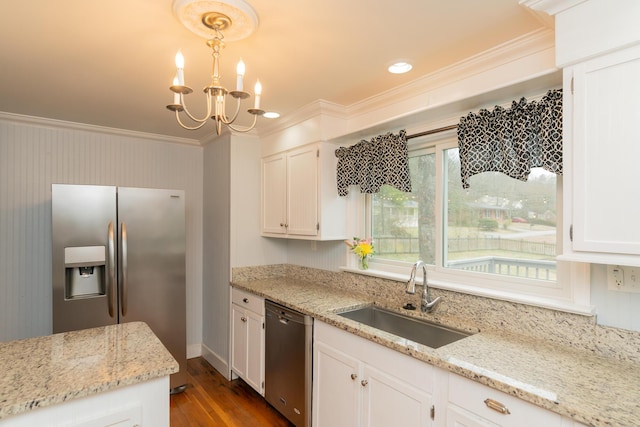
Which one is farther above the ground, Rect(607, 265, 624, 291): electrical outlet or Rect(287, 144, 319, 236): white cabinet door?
Rect(287, 144, 319, 236): white cabinet door

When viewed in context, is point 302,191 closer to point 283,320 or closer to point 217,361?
point 283,320

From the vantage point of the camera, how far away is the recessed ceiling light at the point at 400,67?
6.63ft

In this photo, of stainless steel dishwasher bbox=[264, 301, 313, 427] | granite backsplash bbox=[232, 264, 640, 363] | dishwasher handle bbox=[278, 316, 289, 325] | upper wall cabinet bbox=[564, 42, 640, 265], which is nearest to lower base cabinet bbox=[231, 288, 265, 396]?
stainless steel dishwasher bbox=[264, 301, 313, 427]

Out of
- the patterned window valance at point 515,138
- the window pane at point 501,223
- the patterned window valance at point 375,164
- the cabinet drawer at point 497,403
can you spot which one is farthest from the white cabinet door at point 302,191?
the cabinet drawer at point 497,403

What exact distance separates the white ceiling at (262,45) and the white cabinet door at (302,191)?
493 millimetres

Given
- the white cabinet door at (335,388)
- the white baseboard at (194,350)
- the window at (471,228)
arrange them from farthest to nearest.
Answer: the white baseboard at (194,350) < the white cabinet door at (335,388) < the window at (471,228)

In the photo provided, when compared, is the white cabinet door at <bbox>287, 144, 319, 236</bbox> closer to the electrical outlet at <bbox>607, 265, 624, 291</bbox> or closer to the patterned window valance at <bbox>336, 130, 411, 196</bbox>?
the patterned window valance at <bbox>336, 130, 411, 196</bbox>

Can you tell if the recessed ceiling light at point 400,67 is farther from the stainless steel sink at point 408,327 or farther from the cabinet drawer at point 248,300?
the cabinet drawer at point 248,300

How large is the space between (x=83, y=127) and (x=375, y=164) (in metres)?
2.78

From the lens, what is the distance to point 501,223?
205cm

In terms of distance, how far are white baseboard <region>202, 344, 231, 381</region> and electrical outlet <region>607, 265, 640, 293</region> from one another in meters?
3.02

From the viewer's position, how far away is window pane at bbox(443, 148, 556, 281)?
6.05 ft

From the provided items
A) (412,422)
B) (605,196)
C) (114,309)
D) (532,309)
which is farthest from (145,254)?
(605,196)

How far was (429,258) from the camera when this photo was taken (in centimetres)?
239
